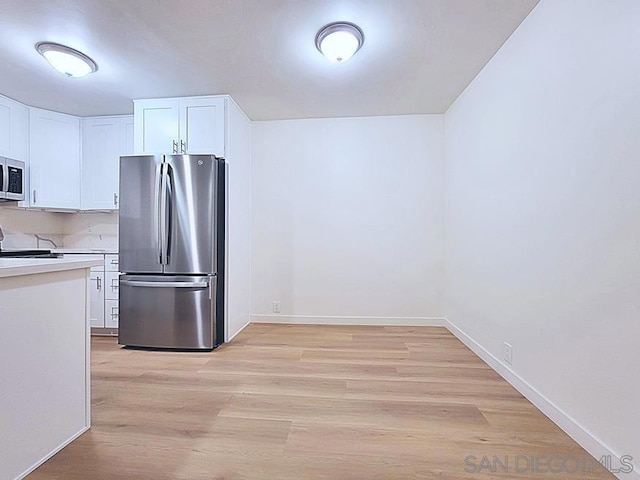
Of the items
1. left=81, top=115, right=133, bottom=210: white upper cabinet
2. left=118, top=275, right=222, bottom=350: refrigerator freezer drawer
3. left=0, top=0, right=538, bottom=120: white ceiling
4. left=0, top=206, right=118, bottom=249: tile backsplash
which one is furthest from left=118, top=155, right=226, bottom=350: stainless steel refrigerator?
left=0, top=206, right=118, bottom=249: tile backsplash

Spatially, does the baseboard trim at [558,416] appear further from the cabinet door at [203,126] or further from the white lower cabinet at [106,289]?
the white lower cabinet at [106,289]

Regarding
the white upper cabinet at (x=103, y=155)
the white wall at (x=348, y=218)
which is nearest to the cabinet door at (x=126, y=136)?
the white upper cabinet at (x=103, y=155)

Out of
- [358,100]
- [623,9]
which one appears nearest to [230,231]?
[358,100]

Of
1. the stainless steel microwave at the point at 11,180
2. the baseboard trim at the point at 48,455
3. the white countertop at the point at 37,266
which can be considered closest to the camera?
the white countertop at the point at 37,266

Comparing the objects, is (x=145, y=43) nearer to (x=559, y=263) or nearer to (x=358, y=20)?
(x=358, y=20)

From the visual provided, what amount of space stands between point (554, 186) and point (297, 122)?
3006mm

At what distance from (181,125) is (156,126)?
27 centimetres

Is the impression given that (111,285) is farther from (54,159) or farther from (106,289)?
(54,159)

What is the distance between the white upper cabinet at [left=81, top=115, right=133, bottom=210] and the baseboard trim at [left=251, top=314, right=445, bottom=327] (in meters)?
2.24

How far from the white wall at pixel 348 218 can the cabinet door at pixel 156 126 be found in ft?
3.46

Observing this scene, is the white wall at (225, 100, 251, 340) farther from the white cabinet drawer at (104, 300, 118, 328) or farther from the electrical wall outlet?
the electrical wall outlet

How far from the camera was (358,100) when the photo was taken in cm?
360

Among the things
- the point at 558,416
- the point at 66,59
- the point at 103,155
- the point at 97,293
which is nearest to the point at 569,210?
the point at 558,416

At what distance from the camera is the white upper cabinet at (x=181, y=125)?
135 inches
